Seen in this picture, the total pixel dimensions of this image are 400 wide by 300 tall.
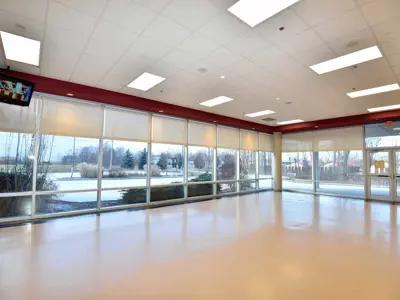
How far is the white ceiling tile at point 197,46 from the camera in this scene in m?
3.69

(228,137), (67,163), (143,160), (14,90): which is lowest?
(67,163)

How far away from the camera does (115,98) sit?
21.6ft

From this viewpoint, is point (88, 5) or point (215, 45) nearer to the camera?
point (88, 5)

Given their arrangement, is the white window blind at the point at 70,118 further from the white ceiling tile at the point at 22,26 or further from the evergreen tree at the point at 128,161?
the white ceiling tile at the point at 22,26

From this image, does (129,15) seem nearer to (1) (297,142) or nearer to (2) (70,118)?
(2) (70,118)

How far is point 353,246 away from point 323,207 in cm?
388

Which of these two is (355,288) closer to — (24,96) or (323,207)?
(323,207)

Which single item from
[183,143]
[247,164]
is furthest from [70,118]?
[247,164]

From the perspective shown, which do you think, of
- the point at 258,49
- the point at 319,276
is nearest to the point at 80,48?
the point at 258,49

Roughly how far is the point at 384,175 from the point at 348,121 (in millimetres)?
2700

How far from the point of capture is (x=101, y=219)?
575 cm

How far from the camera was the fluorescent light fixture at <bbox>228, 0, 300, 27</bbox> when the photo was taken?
2.82 metres

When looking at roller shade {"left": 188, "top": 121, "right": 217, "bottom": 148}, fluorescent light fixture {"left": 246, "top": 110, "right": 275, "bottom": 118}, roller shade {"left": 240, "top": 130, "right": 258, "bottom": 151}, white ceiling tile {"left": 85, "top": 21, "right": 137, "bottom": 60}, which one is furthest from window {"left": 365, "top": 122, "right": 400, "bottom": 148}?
white ceiling tile {"left": 85, "top": 21, "right": 137, "bottom": 60}

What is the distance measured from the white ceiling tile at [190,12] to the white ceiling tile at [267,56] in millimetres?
1380
